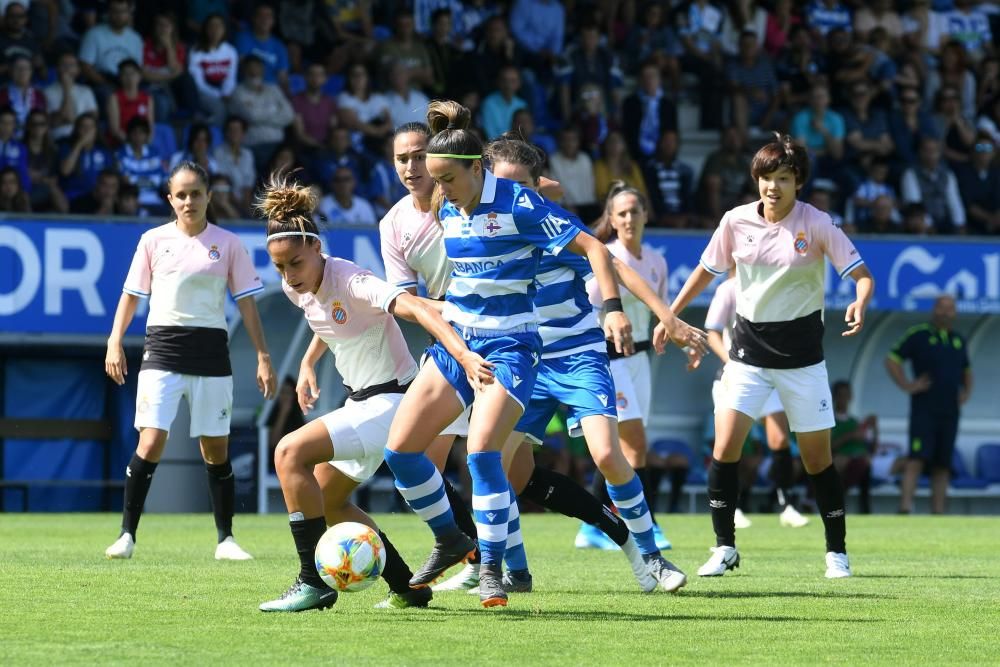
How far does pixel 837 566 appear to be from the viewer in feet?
31.2

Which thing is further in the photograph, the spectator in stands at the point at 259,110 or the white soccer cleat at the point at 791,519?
the spectator in stands at the point at 259,110

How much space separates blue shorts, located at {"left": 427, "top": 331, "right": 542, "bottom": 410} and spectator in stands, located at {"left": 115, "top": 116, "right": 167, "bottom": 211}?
1096cm

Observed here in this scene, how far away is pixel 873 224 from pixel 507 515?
45.9 ft

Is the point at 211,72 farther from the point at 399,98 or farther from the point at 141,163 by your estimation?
the point at 399,98

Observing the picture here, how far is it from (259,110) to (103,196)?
94.1 inches

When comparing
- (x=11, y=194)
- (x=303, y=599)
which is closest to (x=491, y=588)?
(x=303, y=599)

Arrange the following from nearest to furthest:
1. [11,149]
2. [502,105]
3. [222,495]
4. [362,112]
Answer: [222,495]
[11,149]
[362,112]
[502,105]

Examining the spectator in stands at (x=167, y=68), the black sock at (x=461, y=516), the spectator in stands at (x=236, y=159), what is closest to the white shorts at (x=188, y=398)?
the black sock at (x=461, y=516)

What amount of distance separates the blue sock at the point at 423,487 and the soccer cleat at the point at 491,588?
251mm

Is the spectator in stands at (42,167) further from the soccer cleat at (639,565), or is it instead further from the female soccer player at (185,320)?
the soccer cleat at (639,565)

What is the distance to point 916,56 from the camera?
23.4 m

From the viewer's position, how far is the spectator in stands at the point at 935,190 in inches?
835

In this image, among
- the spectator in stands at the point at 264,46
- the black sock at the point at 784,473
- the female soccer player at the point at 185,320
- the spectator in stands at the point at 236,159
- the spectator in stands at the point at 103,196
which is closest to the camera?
the female soccer player at the point at 185,320

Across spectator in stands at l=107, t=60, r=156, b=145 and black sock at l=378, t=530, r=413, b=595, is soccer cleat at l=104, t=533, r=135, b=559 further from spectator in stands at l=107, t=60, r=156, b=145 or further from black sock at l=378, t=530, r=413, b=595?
spectator in stands at l=107, t=60, r=156, b=145
